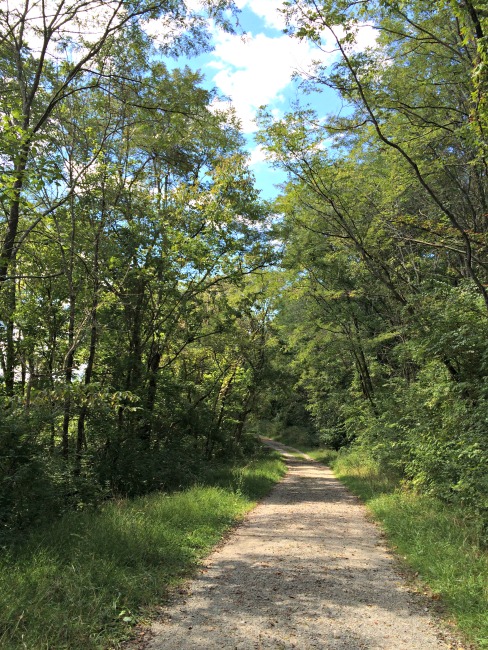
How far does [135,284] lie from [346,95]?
6757 millimetres

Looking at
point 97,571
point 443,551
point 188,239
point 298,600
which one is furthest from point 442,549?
point 188,239

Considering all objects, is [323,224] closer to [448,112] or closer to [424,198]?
[424,198]

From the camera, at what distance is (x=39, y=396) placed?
6547mm

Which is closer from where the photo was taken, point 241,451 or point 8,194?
point 8,194

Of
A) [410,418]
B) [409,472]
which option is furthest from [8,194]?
[410,418]

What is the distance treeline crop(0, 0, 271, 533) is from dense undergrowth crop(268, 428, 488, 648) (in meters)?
4.87

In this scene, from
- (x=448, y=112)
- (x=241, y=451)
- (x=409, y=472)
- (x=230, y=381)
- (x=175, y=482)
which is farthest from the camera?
(x=241, y=451)

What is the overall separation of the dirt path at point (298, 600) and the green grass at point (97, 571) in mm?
376

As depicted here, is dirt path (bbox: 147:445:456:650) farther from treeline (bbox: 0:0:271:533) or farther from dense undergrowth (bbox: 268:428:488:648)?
treeline (bbox: 0:0:271:533)

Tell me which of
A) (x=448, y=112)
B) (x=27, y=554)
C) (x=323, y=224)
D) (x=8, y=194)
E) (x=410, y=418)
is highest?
(x=448, y=112)

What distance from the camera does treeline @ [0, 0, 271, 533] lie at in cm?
666

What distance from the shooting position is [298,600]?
4348 millimetres

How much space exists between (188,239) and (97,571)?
766cm

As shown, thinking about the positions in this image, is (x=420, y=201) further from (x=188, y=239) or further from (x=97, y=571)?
(x=97, y=571)
